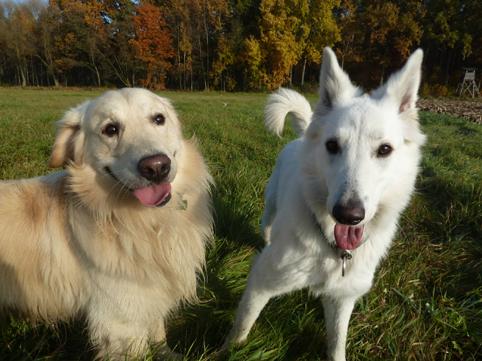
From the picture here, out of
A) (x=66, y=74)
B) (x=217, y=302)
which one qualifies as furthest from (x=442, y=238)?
(x=66, y=74)

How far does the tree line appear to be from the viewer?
27141mm

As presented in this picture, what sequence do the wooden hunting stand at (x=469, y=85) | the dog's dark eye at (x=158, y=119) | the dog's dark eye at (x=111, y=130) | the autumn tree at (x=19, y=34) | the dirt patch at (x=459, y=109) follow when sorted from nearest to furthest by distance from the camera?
1. the dog's dark eye at (x=111, y=130)
2. the dog's dark eye at (x=158, y=119)
3. the dirt patch at (x=459, y=109)
4. the wooden hunting stand at (x=469, y=85)
5. the autumn tree at (x=19, y=34)

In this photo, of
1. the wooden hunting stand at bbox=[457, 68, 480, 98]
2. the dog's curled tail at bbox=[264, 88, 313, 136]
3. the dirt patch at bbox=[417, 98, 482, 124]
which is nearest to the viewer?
the dog's curled tail at bbox=[264, 88, 313, 136]

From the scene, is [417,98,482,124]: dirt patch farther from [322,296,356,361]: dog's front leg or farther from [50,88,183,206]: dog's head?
[50,88,183,206]: dog's head

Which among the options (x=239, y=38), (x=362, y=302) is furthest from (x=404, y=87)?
(x=239, y=38)

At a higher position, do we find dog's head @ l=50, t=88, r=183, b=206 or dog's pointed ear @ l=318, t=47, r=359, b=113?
dog's pointed ear @ l=318, t=47, r=359, b=113

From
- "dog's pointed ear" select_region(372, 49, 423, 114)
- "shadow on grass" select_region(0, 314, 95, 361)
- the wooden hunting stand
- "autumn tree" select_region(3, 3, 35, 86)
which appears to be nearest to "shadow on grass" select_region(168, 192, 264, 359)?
"shadow on grass" select_region(0, 314, 95, 361)

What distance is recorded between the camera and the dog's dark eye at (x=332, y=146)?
5.94ft

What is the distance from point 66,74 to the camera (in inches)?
1531

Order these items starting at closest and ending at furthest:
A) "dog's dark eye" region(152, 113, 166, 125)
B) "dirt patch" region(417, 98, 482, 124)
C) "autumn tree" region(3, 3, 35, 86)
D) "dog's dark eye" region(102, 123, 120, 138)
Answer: "dog's dark eye" region(102, 123, 120, 138), "dog's dark eye" region(152, 113, 166, 125), "dirt patch" region(417, 98, 482, 124), "autumn tree" region(3, 3, 35, 86)

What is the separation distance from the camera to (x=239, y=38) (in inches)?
1171

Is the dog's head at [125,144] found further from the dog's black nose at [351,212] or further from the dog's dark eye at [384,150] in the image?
the dog's dark eye at [384,150]

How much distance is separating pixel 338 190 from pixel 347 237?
35cm

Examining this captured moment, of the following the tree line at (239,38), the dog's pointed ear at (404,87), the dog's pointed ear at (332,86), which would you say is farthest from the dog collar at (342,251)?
the tree line at (239,38)
